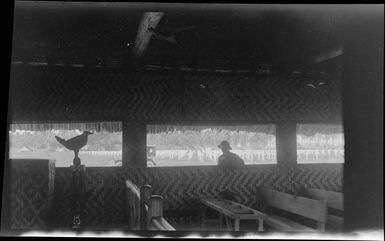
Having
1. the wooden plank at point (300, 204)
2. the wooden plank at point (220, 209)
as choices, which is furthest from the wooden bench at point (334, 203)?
the wooden plank at point (220, 209)

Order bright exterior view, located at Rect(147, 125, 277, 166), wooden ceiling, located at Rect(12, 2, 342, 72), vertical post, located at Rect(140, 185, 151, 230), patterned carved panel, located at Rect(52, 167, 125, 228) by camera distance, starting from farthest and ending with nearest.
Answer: bright exterior view, located at Rect(147, 125, 277, 166) → patterned carved panel, located at Rect(52, 167, 125, 228) → wooden ceiling, located at Rect(12, 2, 342, 72) → vertical post, located at Rect(140, 185, 151, 230)

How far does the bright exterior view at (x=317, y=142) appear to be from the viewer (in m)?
8.62

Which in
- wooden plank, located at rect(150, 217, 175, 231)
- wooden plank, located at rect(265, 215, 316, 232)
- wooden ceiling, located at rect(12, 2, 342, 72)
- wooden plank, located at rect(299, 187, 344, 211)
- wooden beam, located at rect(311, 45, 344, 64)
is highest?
wooden ceiling, located at rect(12, 2, 342, 72)

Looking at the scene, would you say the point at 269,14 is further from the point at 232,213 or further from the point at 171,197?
the point at 171,197

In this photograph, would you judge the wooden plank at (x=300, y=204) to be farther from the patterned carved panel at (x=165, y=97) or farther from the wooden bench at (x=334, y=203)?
the patterned carved panel at (x=165, y=97)

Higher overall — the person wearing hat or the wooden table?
the person wearing hat

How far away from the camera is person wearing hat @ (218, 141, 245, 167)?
7984 millimetres

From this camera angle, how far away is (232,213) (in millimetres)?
5086

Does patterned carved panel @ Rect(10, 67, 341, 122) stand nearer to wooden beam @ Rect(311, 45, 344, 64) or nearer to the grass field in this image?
the grass field

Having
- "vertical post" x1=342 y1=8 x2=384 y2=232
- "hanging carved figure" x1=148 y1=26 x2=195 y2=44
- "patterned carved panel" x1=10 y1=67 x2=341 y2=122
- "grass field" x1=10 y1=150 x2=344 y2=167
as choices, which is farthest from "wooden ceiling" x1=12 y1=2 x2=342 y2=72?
"grass field" x1=10 y1=150 x2=344 y2=167

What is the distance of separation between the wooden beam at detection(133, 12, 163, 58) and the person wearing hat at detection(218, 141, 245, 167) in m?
2.75

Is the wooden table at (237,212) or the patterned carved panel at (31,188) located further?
the patterned carved panel at (31,188)

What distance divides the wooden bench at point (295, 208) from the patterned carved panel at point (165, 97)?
84.6 inches

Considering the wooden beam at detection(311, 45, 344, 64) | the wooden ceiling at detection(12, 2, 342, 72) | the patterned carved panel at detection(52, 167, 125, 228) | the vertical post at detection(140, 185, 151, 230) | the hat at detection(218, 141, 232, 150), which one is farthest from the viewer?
the hat at detection(218, 141, 232, 150)
